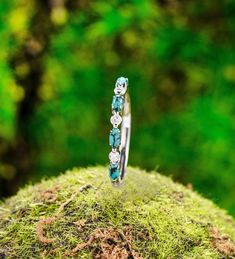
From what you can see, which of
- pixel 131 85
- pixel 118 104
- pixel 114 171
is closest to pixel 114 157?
pixel 114 171

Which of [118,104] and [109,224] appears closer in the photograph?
[109,224]

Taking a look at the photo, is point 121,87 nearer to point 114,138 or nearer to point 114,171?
point 114,138

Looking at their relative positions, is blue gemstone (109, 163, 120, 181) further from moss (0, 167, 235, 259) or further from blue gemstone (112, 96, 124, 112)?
blue gemstone (112, 96, 124, 112)

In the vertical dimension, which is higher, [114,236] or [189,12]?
[189,12]

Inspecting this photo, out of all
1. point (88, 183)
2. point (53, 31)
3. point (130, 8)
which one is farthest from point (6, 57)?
point (88, 183)

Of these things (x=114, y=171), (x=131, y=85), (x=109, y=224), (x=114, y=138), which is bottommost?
(x=109, y=224)

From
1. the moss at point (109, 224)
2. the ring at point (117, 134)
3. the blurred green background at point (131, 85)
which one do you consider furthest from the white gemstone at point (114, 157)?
the blurred green background at point (131, 85)

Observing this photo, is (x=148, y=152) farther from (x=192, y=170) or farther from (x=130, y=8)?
(x=130, y=8)
